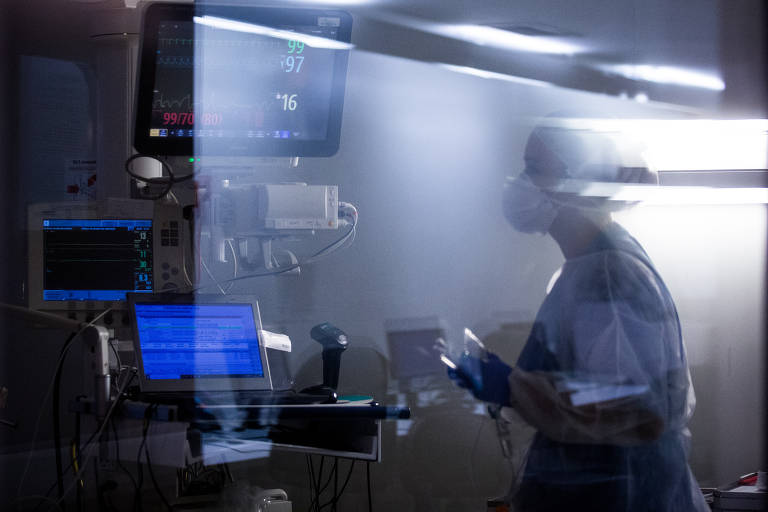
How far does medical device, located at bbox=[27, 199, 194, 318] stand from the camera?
5.64 feet

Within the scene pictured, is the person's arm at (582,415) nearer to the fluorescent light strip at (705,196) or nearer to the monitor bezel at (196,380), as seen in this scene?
the monitor bezel at (196,380)

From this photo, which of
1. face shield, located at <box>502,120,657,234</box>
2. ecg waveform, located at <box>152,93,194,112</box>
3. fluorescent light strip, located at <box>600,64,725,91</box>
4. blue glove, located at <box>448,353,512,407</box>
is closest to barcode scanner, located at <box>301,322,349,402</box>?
blue glove, located at <box>448,353,512,407</box>

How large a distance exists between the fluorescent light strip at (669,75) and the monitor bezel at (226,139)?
109cm

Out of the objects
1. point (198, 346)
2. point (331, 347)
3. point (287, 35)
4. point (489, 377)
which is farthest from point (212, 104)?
point (489, 377)

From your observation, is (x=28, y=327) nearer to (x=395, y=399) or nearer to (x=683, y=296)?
(x=395, y=399)

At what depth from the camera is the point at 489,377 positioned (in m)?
1.58

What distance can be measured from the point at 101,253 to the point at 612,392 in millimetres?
1246

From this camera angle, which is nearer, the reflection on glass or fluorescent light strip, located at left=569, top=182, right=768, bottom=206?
the reflection on glass

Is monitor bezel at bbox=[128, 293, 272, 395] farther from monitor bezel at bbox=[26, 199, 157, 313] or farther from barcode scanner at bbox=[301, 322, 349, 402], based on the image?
barcode scanner at bbox=[301, 322, 349, 402]

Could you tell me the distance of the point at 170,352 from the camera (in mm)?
1676

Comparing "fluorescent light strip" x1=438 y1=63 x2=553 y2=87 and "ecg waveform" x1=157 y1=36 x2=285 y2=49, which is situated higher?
"fluorescent light strip" x1=438 y1=63 x2=553 y2=87

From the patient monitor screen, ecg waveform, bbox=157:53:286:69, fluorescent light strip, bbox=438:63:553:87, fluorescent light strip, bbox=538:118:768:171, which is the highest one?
fluorescent light strip, bbox=438:63:553:87

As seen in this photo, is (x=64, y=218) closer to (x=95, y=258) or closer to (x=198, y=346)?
A: (x=95, y=258)

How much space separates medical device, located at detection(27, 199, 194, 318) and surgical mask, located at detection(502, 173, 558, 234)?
33.5 inches
